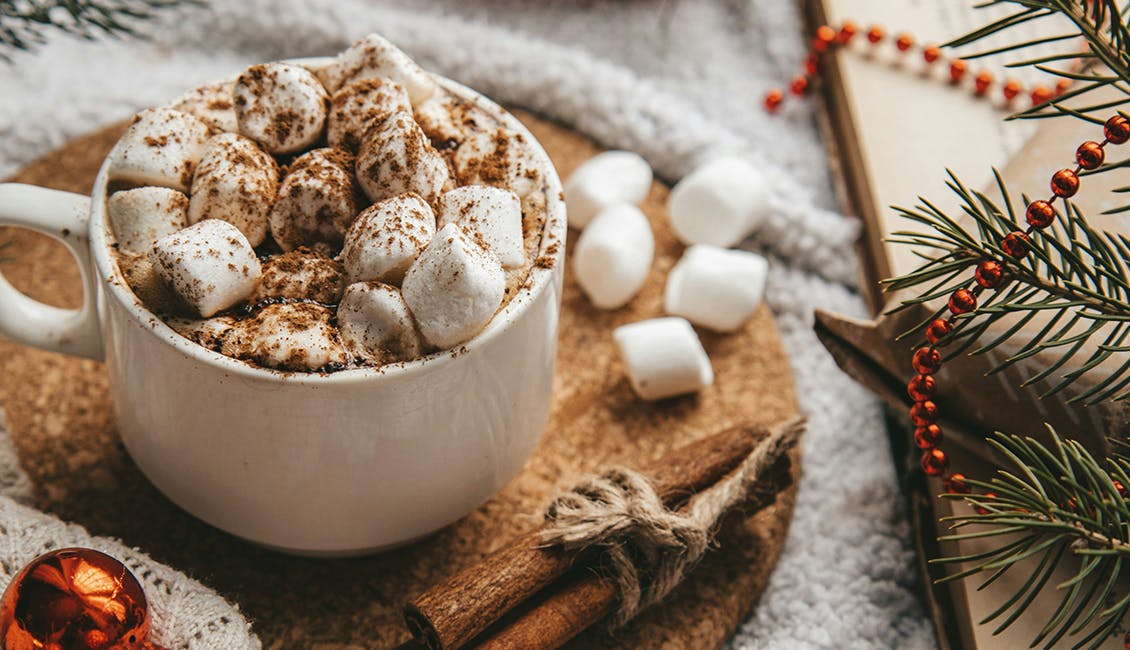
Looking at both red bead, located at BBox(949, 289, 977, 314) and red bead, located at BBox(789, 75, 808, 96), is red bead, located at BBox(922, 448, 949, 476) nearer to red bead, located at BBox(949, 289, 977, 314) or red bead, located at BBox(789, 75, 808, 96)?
red bead, located at BBox(949, 289, 977, 314)

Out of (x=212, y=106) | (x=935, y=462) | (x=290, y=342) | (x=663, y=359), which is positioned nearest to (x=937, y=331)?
(x=935, y=462)

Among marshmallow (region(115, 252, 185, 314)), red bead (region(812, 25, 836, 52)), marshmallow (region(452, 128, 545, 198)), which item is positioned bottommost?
marshmallow (region(115, 252, 185, 314))

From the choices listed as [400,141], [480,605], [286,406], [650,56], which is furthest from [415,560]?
[650,56]

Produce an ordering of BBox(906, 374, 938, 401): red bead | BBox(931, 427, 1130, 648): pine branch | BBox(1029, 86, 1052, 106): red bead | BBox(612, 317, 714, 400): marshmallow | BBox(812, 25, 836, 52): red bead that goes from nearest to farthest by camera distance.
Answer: BBox(931, 427, 1130, 648): pine branch → BBox(906, 374, 938, 401): red bead → BBox(612, 317, 714, 400): marshmallow → BBox(1029, 86, 1052, 106): red bead → BBox(812, 25, 836, 52): red bead

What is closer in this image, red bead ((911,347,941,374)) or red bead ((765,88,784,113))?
red bead ((911,347,941,374))

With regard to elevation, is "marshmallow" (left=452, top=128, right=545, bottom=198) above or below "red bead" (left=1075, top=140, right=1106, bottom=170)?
below

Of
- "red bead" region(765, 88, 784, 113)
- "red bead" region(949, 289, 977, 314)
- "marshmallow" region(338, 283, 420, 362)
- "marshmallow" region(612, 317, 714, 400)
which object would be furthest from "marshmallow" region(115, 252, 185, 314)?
"red bead" region(765, 88, 784, 113)

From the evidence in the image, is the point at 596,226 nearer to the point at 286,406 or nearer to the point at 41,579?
the point at 286,406

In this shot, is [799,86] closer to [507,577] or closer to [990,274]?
[990,274]

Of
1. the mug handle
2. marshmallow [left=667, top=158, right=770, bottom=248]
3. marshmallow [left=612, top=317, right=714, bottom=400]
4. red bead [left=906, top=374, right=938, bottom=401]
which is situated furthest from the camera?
marshmallow [left=667, top=158, right=770, bottom=248]
